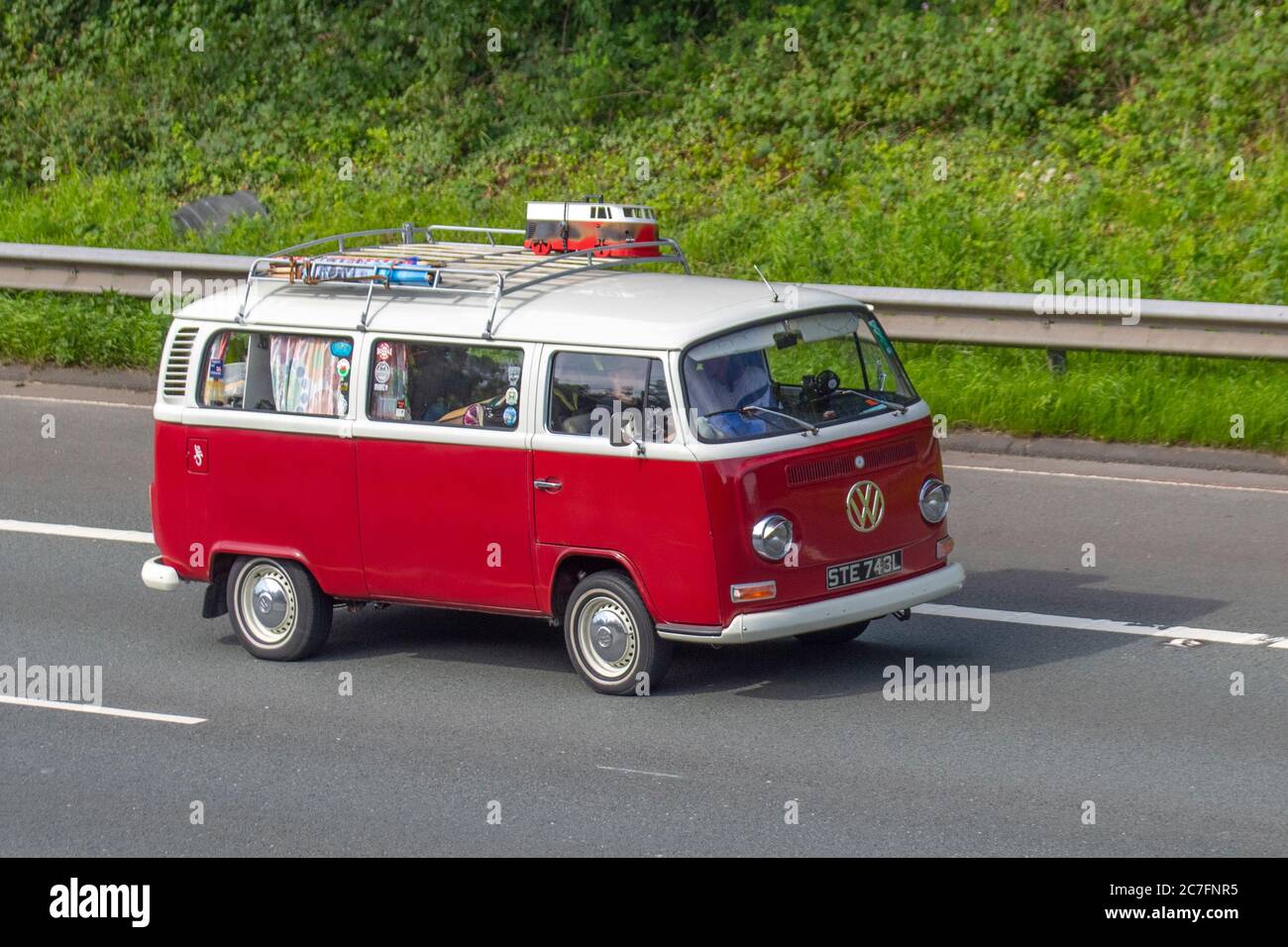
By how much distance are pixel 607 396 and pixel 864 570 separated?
145cm

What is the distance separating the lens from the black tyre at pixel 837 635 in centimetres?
952

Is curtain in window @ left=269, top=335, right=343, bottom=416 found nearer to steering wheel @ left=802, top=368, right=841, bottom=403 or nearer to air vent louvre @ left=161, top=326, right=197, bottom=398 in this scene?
air vent louvre @ left=161, top=326, right=197, bottom=398

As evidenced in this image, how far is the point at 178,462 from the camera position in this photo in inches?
382

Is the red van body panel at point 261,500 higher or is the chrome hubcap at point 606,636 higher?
the red van body panel at point 261,500

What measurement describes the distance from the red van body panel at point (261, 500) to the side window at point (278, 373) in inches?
6.4

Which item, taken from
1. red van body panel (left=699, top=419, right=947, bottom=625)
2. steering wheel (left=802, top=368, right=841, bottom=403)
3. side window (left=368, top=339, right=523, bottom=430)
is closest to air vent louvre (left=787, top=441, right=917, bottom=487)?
red van body panel (left=699, top=419, right=947, bottom=625)

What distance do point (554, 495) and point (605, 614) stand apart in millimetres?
608

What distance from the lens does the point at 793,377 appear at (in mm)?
8883

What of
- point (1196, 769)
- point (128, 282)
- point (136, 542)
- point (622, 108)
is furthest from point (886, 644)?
point (622, 108)

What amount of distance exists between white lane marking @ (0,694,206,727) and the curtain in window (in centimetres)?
163
